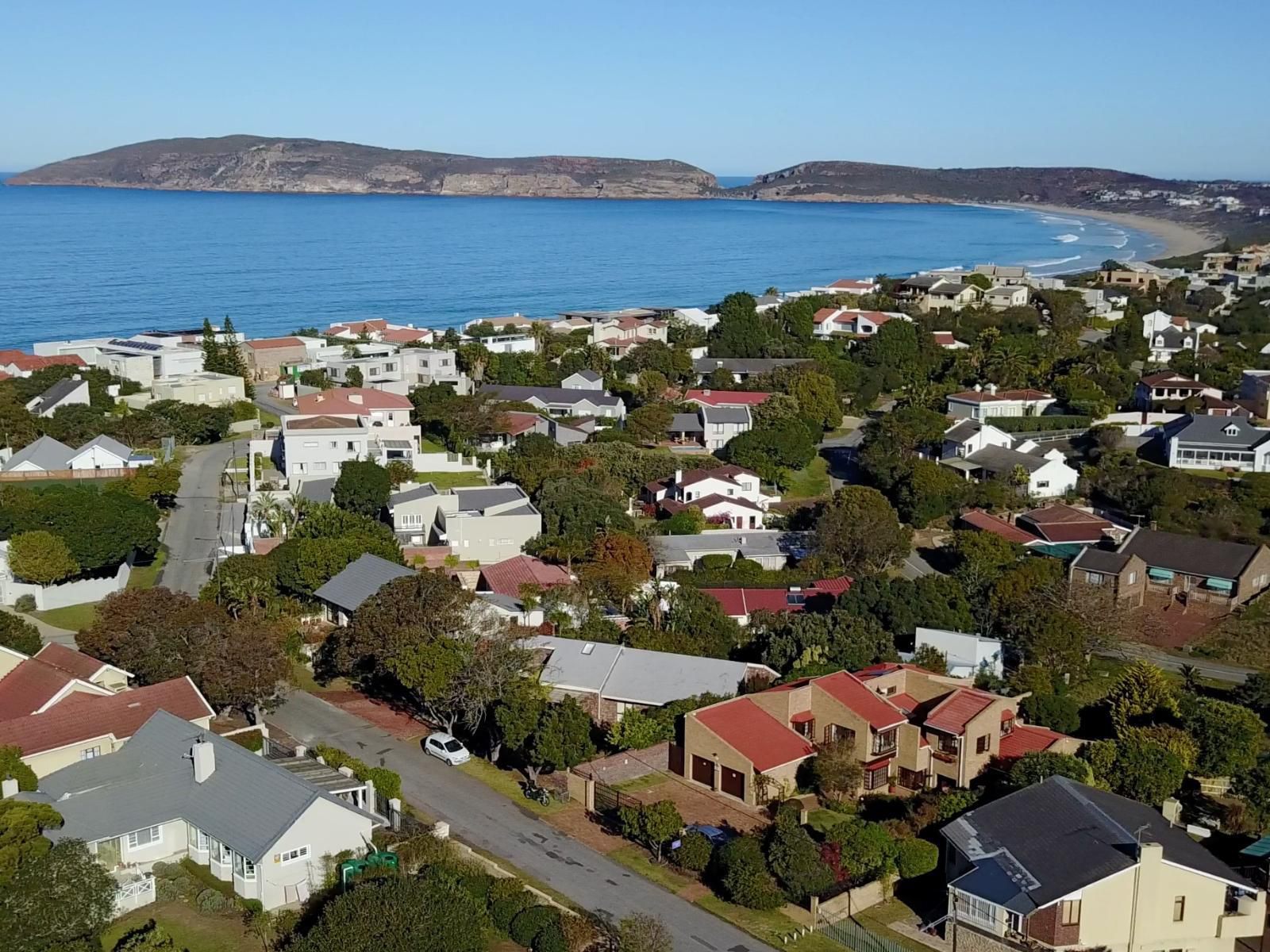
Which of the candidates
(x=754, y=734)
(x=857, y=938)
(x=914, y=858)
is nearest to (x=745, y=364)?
(x=754, y=734)

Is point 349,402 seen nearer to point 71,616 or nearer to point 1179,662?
point 71,616

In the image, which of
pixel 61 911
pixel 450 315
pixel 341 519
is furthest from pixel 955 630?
pixel 450 315

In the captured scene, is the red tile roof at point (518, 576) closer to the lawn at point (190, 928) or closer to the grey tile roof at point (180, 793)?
the grey tile roof at point (180, 793)

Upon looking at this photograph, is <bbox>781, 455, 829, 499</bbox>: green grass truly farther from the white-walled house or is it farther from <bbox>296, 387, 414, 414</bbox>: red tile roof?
the white-walled house

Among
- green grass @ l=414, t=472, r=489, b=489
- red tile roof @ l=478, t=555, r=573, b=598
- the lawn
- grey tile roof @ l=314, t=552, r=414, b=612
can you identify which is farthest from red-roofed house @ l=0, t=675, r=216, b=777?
green grass @ l=414, t=472, r=489, b=489

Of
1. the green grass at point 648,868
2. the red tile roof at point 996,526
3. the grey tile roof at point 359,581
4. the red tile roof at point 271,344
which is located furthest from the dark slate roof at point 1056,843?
the red tile roof at point 271,344

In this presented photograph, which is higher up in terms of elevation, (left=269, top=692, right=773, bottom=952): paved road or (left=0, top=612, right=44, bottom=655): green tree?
(left=0, top=612, right=44, bottom=655): green tree
